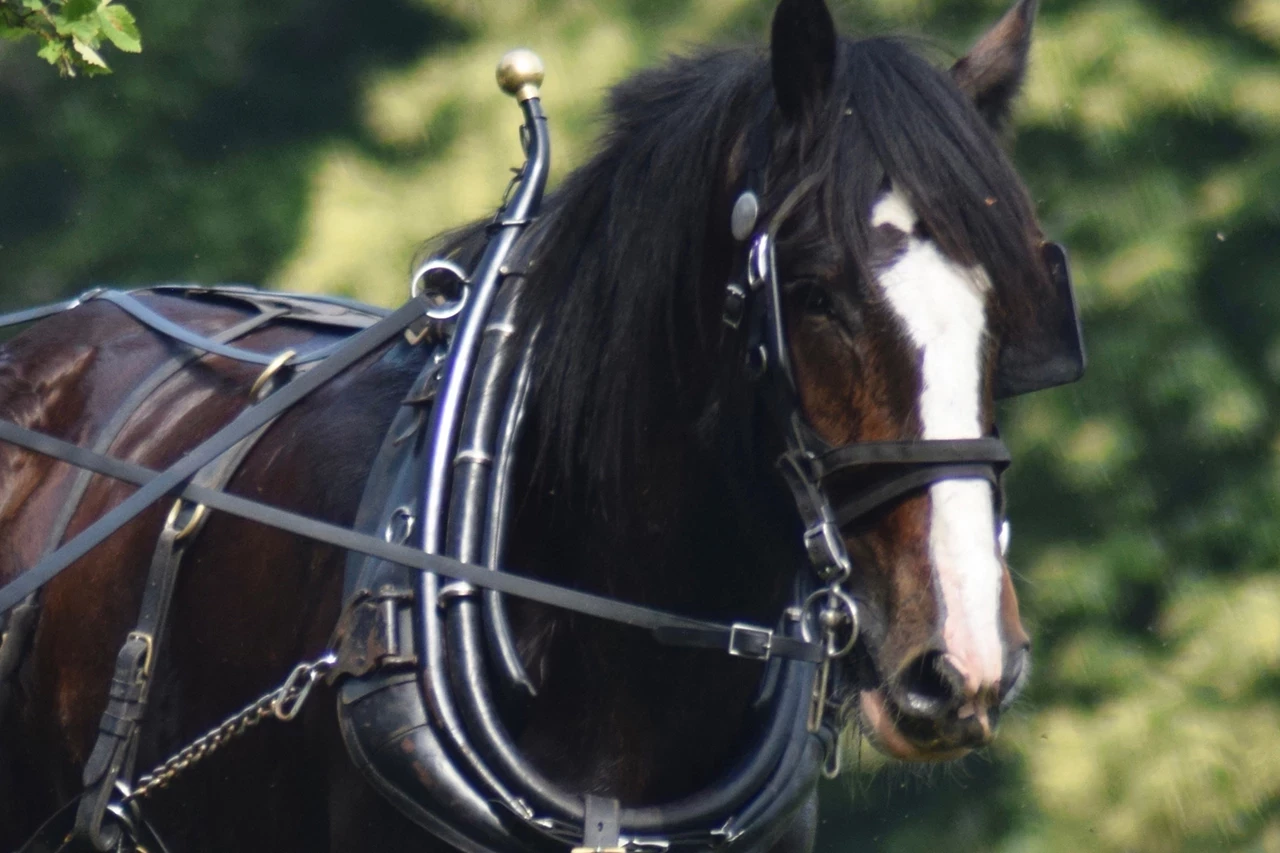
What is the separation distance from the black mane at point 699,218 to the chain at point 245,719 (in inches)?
14.9

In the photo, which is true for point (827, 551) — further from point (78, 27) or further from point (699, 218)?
point (78, 27)

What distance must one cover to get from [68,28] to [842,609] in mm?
1450

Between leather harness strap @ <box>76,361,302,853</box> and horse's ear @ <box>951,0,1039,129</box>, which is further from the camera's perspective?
leather harness strap @ <box>76,361,302,853</box>

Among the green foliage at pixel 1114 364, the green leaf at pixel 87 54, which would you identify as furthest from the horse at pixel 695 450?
the green foliage at pixel 1114 364

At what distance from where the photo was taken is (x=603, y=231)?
214 cm

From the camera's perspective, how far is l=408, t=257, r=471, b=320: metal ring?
228cm

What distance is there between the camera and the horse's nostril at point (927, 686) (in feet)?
5.43

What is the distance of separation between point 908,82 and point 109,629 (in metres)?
1.38

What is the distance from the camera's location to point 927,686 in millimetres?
1686

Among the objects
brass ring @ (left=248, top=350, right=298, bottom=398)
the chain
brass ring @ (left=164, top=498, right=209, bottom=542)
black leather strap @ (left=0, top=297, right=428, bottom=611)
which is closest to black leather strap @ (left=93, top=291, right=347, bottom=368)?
brass ring @ (left=248, top=350, right=298, bottom=398)

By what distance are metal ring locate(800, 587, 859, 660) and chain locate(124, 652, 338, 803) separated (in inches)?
23.0

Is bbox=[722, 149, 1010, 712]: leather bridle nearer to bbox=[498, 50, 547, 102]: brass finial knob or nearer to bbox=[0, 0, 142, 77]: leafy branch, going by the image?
bbox=[498, 50, 547, 102]: brass finial knob

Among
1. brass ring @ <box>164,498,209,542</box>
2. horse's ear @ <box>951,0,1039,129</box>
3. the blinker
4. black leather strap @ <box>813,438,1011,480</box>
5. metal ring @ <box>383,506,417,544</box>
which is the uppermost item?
horse's ear @ <box>951,0,1039,129</box>

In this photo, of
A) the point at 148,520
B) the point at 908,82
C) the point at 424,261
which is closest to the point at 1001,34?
the point at 908,82
